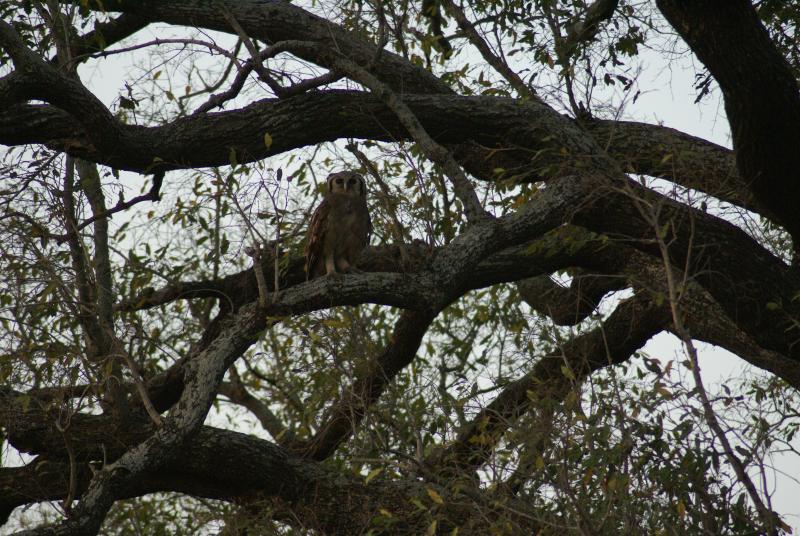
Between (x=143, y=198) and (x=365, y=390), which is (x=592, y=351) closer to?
(x=365, y=390)

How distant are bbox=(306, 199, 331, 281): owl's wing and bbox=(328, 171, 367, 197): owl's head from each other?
371mm

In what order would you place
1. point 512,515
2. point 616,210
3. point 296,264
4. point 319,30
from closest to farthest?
point 512,515
point 616,210
point 319,30
point 296,264

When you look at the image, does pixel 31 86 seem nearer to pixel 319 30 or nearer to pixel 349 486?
pixel 319 30

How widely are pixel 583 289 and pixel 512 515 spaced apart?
300 centimetres

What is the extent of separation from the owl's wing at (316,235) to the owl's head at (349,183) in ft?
1.22

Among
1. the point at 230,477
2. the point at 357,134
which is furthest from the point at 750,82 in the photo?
the point at 230,477

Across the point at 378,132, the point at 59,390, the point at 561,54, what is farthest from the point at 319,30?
the point at 59,390

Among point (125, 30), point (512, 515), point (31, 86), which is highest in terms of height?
point (125, 30)

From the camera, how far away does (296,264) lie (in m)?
7.49

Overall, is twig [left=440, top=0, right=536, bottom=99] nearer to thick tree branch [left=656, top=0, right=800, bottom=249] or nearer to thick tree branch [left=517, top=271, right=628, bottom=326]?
thick tree branch [left=517, top=271, right=628, bottom=326]

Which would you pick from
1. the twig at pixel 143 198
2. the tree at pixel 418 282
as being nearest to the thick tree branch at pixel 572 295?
the tree at pixel 418 282

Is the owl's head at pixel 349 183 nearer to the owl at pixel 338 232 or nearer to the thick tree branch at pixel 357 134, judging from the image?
the owl at pixel 338 232

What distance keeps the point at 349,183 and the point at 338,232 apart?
0.62 meters

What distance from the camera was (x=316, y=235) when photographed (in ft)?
22.9
